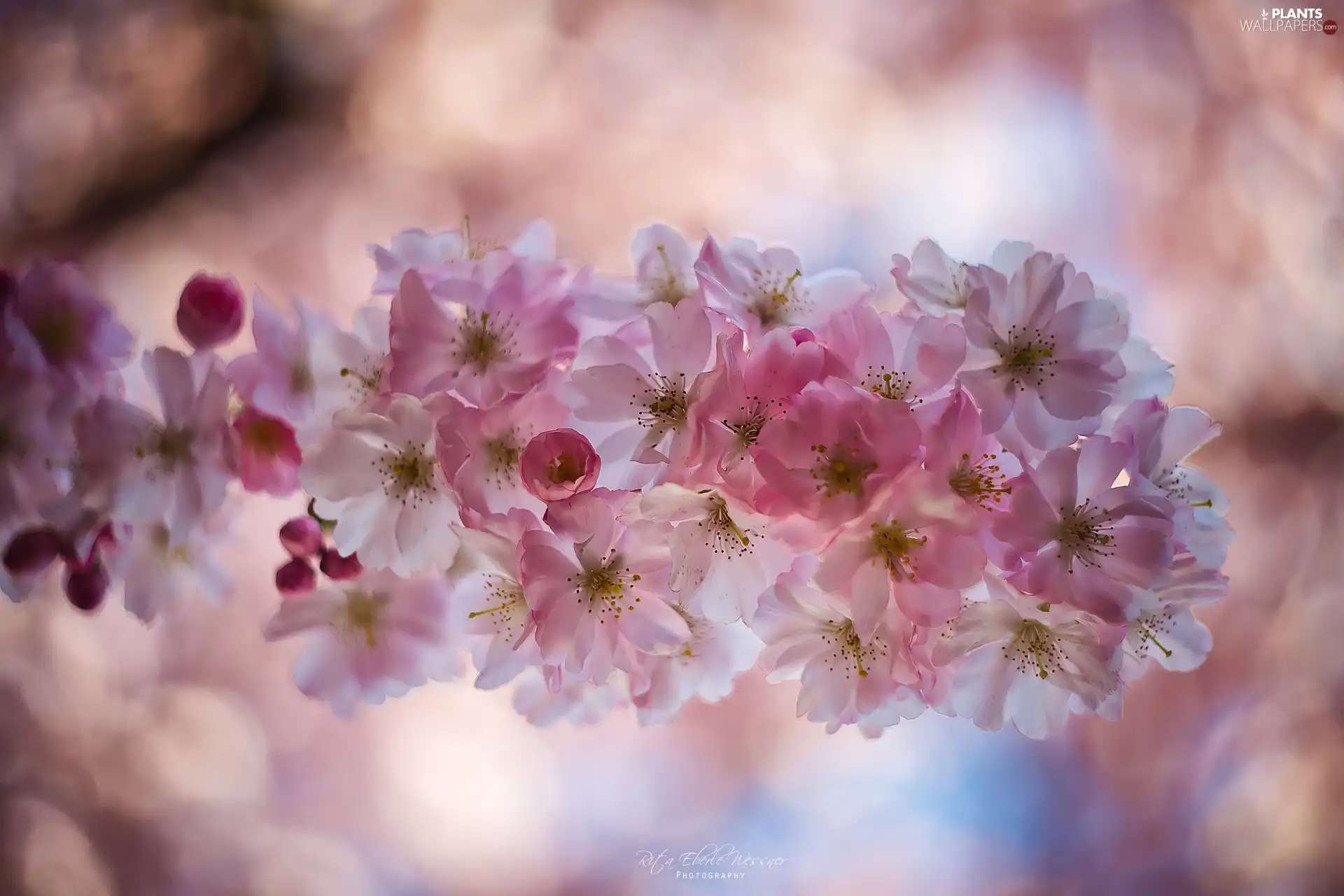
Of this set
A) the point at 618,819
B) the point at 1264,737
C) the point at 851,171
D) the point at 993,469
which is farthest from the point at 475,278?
the point at 1264,737

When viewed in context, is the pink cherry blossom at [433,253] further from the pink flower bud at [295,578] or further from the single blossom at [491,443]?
the pink flower bud at [295,578]

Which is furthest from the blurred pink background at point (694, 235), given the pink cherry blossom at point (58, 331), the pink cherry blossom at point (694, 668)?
the pink cherry blossom at point (694, 668)

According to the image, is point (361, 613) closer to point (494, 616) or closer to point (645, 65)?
point (494, 616)

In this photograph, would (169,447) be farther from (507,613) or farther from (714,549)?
(714,549)

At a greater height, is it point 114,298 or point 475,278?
point 114,298

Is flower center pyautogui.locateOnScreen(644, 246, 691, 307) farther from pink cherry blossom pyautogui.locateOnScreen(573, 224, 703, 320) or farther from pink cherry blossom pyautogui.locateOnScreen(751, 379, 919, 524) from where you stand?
pink cherry blossom pyautogui.locateOnScreen(751, 379, 919, 524)

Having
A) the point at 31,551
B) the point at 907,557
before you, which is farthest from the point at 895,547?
the point at 31,551

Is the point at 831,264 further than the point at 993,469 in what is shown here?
Yes

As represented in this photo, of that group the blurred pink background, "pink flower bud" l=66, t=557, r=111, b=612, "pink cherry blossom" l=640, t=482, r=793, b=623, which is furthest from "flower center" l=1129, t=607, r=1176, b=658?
"pink flower bud" l=66, t=557, r=111, b=612
